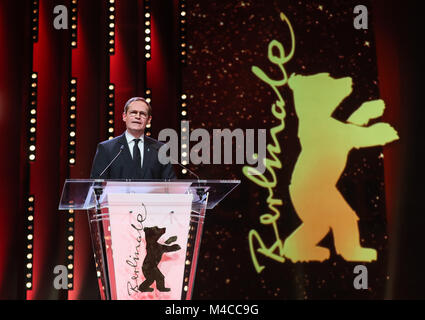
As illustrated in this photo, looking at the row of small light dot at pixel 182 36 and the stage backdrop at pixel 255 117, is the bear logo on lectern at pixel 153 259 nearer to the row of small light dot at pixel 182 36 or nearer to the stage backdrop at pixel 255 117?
the stage backdrop at pixel 255 117

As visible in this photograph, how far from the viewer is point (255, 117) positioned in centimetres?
414

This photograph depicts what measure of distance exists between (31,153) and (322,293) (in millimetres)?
2168

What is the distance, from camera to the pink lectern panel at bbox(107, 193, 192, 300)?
206cm

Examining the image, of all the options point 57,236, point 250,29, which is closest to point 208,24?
point 250,29

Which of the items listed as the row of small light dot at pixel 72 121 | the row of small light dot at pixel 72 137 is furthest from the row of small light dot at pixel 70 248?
the row of small light dot at pixel 72 121

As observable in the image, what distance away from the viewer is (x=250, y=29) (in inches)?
167

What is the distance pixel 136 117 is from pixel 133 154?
0.17 m

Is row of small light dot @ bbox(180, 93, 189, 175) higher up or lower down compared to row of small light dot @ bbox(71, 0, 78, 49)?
lower down

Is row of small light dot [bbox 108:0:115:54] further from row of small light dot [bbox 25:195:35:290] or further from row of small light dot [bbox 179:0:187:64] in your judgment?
row of small light dot [bbox 25:195:35:290]

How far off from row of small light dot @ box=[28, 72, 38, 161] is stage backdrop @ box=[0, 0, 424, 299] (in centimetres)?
1

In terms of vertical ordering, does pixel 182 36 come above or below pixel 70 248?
above

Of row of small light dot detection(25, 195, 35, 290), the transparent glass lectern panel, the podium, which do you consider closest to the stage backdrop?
row of small light dot detection(25, 195, 35, 290)

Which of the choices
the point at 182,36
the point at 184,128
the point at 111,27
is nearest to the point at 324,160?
the point at 184,128

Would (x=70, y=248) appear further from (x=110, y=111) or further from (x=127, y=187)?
(x=127, y=187)
